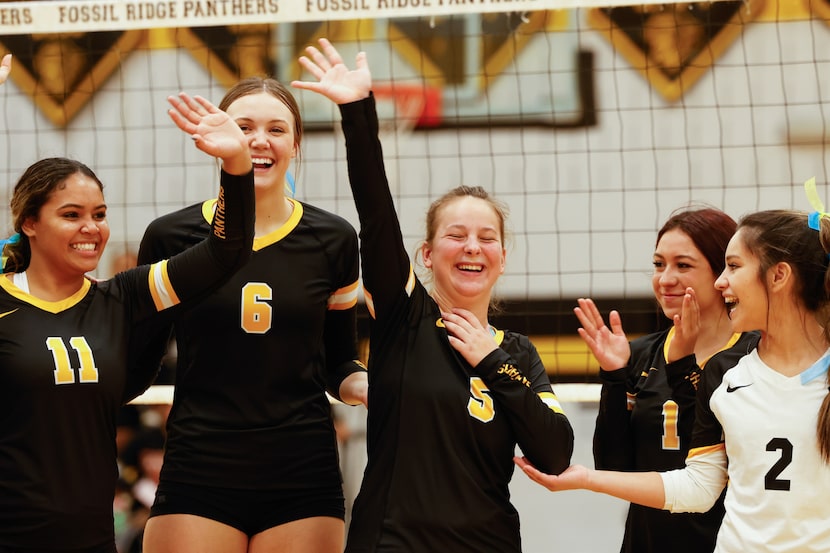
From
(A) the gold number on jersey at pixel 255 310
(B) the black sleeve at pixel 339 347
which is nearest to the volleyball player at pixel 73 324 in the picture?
(A) the gold number on jersey at pixel 255 310

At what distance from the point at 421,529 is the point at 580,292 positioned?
4.21 meters

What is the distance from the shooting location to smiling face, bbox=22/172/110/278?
2805mm

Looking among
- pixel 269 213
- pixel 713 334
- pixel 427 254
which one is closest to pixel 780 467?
pixel 713 334

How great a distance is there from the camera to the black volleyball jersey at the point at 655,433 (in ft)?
10.0

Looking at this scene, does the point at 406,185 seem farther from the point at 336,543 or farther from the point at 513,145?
the point at 336,543

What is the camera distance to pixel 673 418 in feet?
10.3

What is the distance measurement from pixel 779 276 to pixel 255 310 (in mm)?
1442

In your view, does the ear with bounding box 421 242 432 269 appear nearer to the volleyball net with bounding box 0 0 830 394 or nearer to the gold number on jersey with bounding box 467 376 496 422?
the gold number on jersey with bounding box 467 376 496 422

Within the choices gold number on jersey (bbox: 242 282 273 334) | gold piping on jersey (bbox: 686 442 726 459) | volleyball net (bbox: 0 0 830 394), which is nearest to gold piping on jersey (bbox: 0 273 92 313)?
gold number on jersey (bbox: 242 282 273 334)

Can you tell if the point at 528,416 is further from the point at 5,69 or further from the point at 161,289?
the point at 5,69

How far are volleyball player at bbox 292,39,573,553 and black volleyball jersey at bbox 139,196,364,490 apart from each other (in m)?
0.33

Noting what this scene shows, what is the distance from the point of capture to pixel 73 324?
2744 mm

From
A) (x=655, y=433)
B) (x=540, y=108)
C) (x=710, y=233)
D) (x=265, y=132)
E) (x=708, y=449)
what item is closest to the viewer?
(x=708, y=449)

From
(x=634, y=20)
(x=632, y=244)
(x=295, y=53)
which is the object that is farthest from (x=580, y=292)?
(x=295, y=53)
